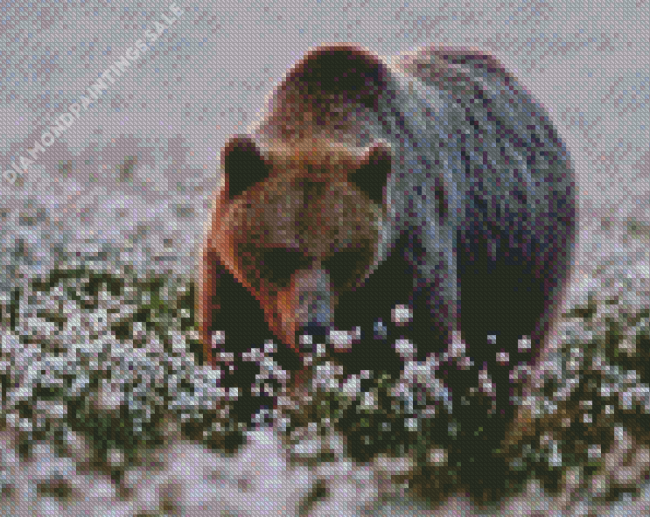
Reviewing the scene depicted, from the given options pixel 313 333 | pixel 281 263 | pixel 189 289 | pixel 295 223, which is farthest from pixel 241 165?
pixel 189 289

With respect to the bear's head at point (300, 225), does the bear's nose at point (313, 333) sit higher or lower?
lower

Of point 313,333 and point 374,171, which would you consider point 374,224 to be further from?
point 313,333

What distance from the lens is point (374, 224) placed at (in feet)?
16.5

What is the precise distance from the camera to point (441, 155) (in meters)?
5.97

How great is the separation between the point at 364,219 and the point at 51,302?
1.83 m

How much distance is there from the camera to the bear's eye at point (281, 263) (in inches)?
193

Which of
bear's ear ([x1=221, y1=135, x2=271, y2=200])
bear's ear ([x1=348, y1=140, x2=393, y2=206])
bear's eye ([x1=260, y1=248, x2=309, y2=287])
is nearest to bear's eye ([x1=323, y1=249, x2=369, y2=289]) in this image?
bear's eye ([x1=260, y1=248, x2=309, y2=287])

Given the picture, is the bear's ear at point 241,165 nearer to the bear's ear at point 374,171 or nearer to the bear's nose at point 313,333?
the bear's ear at point 374,171

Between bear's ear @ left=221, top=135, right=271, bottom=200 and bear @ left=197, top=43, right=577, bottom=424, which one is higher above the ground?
bear's ear @ left=221, top=135, right=271, bottom=200

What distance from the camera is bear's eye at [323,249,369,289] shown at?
4932 millimetres

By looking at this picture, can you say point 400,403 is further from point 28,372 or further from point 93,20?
point 93,20

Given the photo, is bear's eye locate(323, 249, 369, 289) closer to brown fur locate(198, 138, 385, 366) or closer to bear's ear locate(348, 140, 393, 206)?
brown fur locate(198, 138, 385, 366)

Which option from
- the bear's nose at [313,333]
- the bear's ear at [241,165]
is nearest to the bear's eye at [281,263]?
the bear's nose at [313,333]

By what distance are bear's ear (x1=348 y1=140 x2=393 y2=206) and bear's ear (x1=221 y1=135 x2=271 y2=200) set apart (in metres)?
0.42
